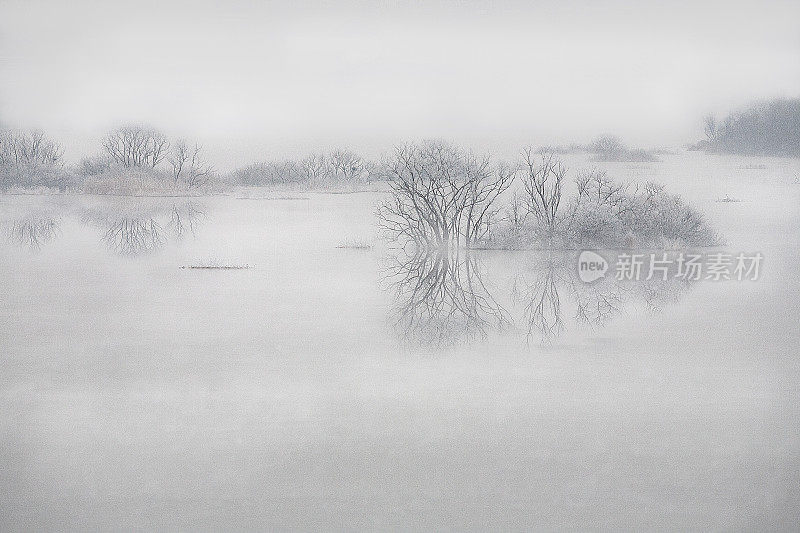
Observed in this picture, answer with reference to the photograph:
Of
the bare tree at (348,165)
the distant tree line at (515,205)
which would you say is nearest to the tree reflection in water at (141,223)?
the bare tree at (348,165)

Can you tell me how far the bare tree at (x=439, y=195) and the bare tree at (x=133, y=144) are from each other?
1.31 meters

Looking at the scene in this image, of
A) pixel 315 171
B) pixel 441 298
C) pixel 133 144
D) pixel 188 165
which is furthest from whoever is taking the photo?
pixel 315 171

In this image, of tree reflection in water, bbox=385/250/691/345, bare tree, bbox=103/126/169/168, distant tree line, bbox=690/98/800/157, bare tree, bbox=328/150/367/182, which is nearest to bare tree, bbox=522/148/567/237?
tree reflection in water, bbox=385/250/691/345

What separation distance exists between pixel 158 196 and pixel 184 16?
1022mm

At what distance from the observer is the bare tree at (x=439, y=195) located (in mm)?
4844

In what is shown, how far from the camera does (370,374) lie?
13.3ft

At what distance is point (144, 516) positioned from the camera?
9.42ft

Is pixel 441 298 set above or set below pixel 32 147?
below

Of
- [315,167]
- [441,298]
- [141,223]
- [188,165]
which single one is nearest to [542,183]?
[441,298]

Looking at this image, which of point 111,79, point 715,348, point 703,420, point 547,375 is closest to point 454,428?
point 547,375

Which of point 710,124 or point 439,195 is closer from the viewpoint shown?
point 439,195

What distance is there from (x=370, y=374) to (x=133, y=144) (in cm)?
191

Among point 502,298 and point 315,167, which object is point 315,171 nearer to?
point 315,167

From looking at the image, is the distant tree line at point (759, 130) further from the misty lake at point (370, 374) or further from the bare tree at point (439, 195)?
the bare tree at point (439, 195)
